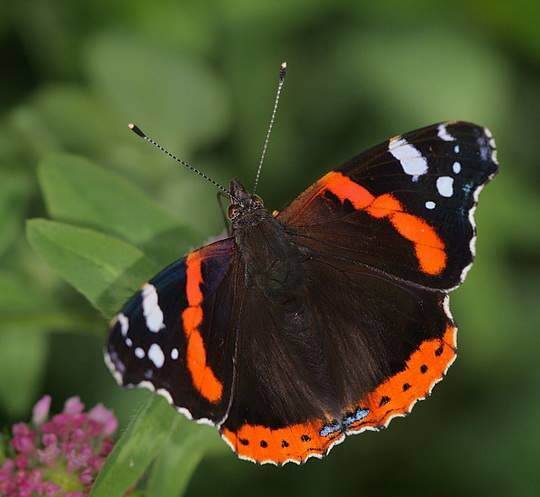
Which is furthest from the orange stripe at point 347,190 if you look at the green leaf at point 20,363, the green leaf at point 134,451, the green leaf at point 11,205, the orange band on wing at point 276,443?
the green leaf at point 20,363

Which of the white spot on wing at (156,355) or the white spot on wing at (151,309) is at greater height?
the white spot on wing at (151,309)

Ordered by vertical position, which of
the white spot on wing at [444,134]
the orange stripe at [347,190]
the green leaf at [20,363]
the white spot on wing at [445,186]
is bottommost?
the green leaf at [20,363]

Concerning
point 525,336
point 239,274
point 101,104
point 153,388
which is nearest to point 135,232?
point 239,274

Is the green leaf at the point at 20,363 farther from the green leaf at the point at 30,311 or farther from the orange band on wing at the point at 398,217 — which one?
the orange band on wing at the point at 398,217

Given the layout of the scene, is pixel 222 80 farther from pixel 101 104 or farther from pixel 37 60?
pixel 37 60

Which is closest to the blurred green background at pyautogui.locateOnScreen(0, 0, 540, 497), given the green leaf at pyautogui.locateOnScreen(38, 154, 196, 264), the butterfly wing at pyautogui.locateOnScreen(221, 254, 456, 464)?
the green leaf at pyautogui.locateOnScreen(38, 154, 196, 264)

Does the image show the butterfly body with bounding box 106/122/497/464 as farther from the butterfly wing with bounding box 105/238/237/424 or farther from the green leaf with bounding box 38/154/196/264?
the green leaf with bounding box 38/154/196/264
